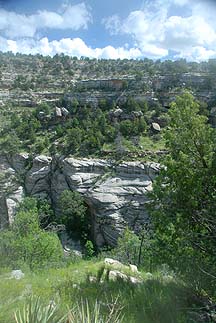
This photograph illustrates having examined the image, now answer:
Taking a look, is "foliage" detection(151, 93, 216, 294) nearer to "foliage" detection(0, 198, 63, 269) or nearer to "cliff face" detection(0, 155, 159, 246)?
"foliage" detection(0, 198, 63, 269)

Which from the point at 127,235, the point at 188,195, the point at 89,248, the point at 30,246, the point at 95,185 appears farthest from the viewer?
the point at 95,185

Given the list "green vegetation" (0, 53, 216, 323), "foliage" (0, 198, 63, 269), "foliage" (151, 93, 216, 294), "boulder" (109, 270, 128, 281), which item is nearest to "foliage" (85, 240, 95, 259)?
"green vegetation" (0, 53, 216, 323)

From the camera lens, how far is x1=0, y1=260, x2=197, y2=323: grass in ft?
16.3

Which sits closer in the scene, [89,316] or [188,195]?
[89,316]

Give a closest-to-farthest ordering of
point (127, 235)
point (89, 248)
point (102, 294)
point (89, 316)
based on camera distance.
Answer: point (89, 316), point (102, 294), point (127, 235), point (89, 248)

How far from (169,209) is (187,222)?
41cm

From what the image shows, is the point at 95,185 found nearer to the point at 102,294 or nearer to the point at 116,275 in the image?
the point at 116,275

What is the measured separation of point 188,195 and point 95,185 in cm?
2830

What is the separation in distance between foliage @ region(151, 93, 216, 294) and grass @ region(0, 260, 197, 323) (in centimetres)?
54

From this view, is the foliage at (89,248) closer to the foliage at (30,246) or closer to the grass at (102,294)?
the foliage at (30,246)

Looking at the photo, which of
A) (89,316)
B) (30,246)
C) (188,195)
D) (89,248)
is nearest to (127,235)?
(30,246)

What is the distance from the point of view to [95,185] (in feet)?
114

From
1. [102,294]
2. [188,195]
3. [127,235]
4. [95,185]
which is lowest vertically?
[95,185]

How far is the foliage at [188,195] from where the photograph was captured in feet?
20.9
